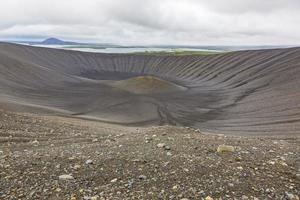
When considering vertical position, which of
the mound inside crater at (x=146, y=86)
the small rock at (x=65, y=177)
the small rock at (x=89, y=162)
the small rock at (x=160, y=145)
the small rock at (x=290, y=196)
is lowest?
the mound inside crater at (x=146, y=86)

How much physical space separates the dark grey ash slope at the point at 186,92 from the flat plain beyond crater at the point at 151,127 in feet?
0.51

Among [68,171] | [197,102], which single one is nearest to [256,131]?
[197,102]

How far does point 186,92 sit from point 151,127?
29575 millimetres

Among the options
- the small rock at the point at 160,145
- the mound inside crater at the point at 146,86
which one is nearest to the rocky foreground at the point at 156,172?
the small rock at the point at 160,145

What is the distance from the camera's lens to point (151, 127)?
14.8 meters

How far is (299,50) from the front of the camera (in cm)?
4988

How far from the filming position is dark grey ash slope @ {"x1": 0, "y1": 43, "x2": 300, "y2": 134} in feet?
92.3

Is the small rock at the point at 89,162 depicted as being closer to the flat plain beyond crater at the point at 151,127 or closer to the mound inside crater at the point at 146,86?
the flat plain beyond crater at the point at 151,127

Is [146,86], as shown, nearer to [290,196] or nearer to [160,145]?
[160,145]

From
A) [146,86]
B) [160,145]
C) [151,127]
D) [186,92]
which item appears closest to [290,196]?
[160,145]

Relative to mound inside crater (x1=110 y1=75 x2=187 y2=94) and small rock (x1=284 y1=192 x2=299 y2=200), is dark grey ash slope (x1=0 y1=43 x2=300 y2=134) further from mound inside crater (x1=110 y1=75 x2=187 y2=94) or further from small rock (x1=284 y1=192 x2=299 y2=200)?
small rock (x1=284 y1=192 x2=299 y2=200)

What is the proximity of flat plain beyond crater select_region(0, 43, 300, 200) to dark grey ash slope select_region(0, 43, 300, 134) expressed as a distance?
15 cm

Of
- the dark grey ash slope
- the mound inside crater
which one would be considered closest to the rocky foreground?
the dark grey ash slope

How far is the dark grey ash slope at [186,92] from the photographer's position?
1108 inches
